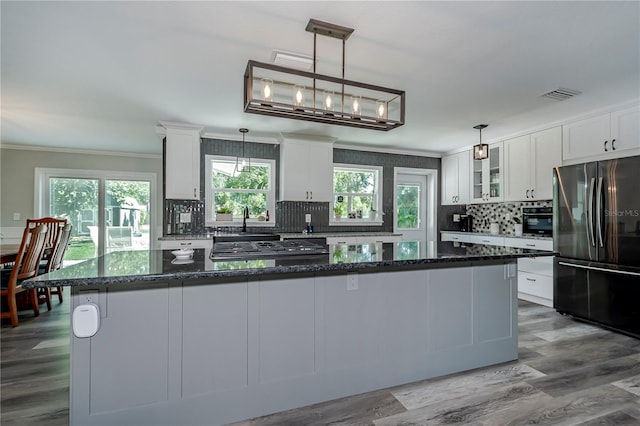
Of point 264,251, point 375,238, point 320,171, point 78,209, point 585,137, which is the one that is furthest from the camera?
point 78,209

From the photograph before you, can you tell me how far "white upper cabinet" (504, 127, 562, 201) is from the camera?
13.7 ft

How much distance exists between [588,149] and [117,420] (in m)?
4.89

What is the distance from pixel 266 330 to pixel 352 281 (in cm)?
60

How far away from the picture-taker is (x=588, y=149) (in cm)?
378

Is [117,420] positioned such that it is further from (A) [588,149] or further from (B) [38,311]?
(A) [588,149]

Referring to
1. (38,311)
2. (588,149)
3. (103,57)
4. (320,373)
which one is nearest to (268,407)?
(320,373)

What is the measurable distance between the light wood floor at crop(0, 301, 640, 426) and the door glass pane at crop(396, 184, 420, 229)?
3.27 m

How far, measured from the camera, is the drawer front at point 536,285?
4102 millimetres

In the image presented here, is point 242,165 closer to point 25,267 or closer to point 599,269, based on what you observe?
point 25,267

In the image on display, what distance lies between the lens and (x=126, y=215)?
20.2ft

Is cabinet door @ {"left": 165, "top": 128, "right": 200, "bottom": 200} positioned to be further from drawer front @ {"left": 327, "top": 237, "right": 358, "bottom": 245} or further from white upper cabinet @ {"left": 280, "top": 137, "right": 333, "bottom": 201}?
drawer front @ {"left": 327, "top": 237, "right": 358, "bottom": 245}

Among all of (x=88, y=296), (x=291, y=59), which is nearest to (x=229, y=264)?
(x=88, y=296)

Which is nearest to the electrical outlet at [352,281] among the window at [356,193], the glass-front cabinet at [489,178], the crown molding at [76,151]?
the window at [356,193]

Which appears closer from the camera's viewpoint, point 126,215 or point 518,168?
point 518,168
